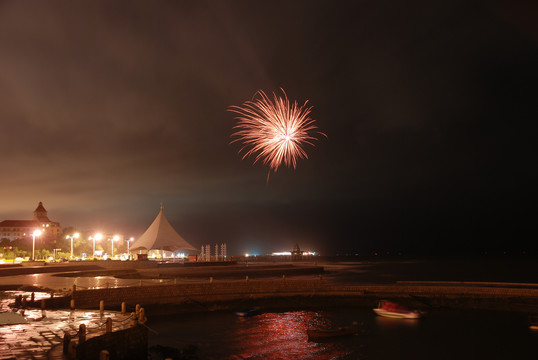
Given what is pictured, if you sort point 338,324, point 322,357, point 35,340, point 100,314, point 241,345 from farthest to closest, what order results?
1. point 338,324
2. point 241,345
3. point 322,357
4. point 100,314
5. point 35,340

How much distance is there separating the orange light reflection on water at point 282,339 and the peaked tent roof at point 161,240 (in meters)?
41.3

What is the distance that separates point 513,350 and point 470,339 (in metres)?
2.79

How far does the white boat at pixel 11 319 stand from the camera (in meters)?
19.0

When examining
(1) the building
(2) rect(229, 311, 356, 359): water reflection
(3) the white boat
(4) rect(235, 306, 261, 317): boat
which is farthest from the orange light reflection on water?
(1) the building

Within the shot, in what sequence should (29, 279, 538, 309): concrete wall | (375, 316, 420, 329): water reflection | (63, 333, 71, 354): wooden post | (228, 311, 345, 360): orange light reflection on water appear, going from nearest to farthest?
(63, 333, 71, 354): wooden post
(228, 311, 345, 360): orange light reflection on water
(29, 279, 538, 309): concrete wall
(375, 316, 420, 329): water reflection

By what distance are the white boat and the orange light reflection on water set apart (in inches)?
401

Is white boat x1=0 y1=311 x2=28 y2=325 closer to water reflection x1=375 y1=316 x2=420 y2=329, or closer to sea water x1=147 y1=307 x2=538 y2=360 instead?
sea water x1=147 y1=307 x2=538 y2=360

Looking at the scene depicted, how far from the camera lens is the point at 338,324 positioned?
31703 mm

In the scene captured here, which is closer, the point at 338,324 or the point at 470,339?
the point at 470,339

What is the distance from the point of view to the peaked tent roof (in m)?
72.1

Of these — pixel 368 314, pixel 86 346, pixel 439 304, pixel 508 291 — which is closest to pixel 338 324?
pixel 368 314

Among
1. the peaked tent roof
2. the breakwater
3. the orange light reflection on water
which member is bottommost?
the orange light reflection on water

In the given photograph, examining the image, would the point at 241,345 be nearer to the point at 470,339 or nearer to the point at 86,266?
A: the point at 470,339

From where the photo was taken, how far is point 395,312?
33750mm
